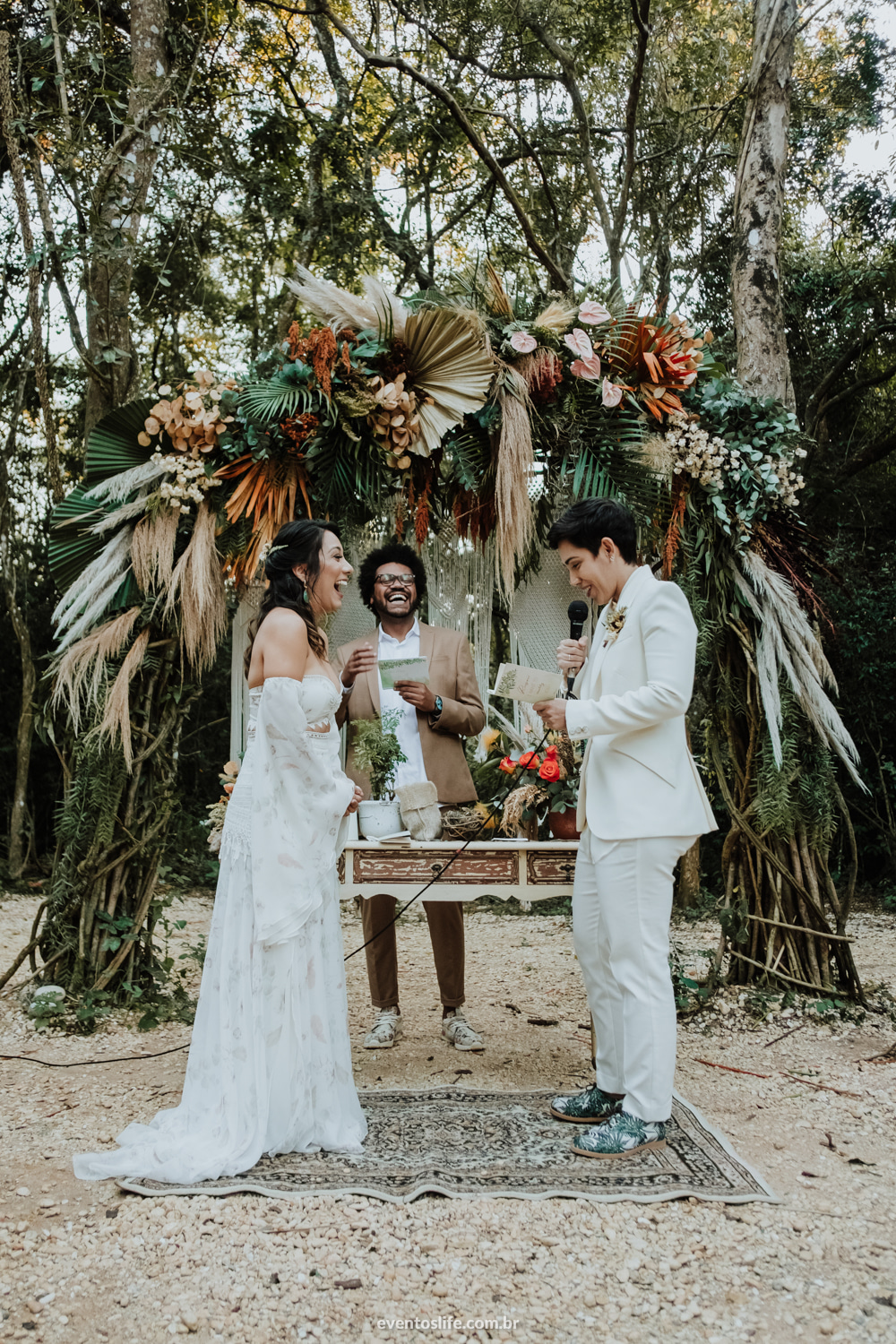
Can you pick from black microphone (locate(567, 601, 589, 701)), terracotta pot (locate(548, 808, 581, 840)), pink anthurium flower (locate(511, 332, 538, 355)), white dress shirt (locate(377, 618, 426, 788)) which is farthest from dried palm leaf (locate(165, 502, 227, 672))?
black microphone (locate(567, 601, 589, 701))

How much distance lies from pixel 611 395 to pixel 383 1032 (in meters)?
2.92

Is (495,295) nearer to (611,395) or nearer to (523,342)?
(523,342)

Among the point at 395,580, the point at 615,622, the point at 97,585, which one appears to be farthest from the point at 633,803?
the point at 97,585

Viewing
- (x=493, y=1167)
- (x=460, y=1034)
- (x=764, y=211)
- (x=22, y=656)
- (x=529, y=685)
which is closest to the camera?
(x=493, y=1167)

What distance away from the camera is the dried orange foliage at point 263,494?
168 inches

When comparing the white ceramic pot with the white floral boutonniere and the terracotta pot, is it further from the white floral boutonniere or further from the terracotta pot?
the white floral boutonniere

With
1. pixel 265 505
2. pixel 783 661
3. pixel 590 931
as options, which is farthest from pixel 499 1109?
pixel 265 505

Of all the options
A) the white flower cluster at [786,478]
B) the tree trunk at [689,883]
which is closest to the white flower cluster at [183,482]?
the white flower cluster at [786,478]

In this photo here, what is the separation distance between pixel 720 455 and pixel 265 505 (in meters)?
2.03

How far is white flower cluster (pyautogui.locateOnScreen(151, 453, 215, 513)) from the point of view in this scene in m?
4.25

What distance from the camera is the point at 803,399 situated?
10094mm

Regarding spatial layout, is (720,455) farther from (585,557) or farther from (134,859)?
(134,859)

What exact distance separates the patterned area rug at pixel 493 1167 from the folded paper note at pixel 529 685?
1.55 m

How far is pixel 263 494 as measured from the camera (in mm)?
4281
